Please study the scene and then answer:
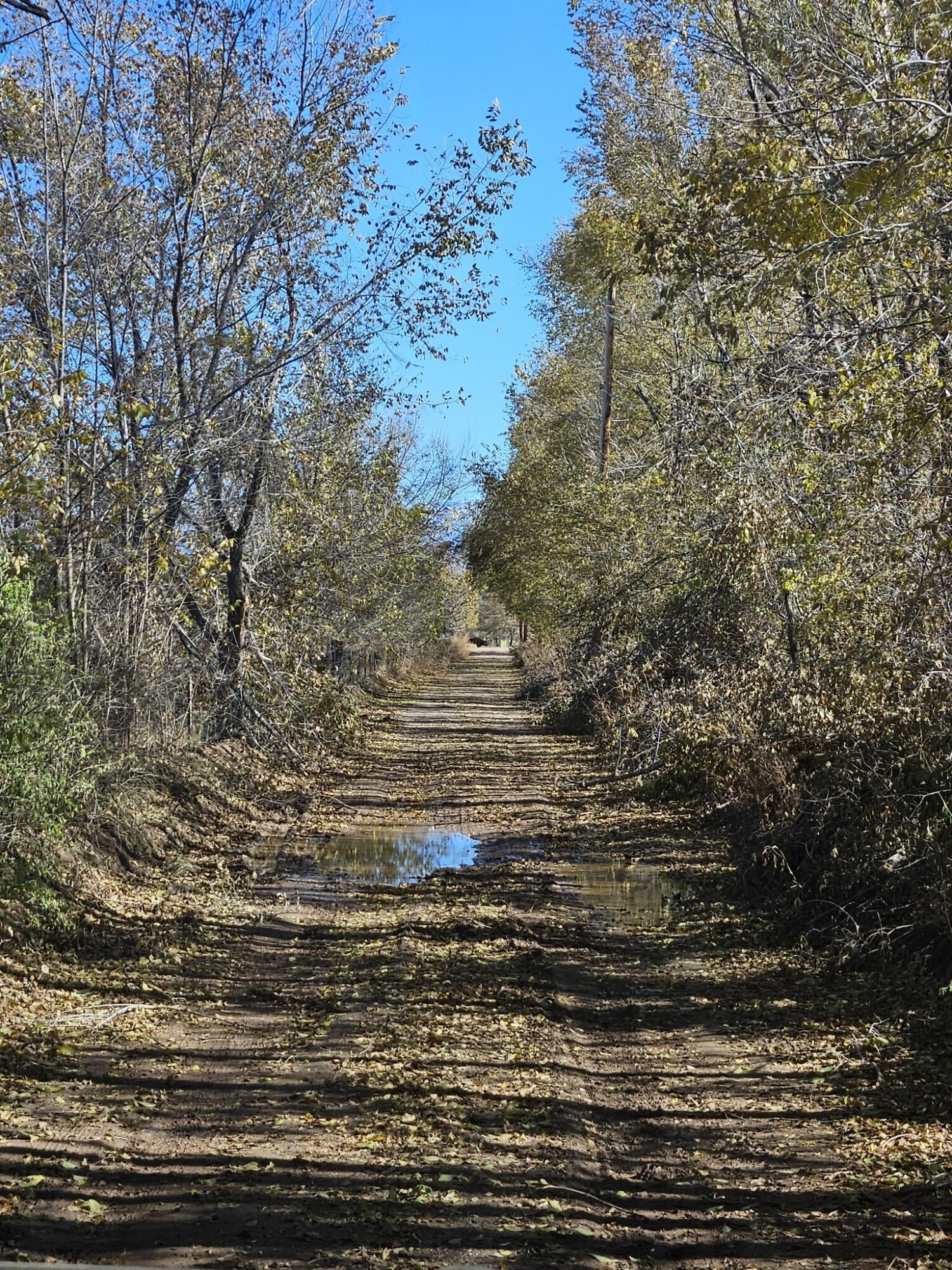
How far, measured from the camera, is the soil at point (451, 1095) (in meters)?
5.19

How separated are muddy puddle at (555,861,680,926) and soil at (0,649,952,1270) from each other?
234 mm

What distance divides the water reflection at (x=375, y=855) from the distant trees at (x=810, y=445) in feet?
10.9

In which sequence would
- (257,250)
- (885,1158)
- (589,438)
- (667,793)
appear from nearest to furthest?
(885,1158) → (257,250) → (667,793) → (589,438)

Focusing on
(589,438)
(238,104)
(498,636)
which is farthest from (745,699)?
(498,636)

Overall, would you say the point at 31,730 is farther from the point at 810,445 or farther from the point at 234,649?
the point at 234,649

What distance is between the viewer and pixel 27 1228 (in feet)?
16.7

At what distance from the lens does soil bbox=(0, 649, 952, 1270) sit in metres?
5.19

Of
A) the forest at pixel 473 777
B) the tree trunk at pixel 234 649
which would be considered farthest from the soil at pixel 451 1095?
the tree trunk at pixel 234 649

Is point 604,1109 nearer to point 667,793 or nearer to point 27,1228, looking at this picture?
point 27,1228

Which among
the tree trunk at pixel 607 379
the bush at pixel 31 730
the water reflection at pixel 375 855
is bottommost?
the water reflection at pixel 375 855

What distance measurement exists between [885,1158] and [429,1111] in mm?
2287

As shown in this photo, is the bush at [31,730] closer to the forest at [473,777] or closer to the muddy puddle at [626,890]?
the forest at [473,777]

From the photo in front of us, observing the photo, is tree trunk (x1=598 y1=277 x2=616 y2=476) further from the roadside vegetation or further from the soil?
the soil

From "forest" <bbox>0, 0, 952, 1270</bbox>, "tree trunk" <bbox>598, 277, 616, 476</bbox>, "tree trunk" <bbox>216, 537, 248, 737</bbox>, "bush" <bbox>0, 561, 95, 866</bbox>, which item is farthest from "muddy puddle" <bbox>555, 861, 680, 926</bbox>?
"tree trunk" <bbox>598, 277, 616, 476</bbox>
